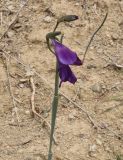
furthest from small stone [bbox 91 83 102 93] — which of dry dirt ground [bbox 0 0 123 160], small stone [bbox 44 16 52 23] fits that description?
small stone [bbox 44 16 52 23]

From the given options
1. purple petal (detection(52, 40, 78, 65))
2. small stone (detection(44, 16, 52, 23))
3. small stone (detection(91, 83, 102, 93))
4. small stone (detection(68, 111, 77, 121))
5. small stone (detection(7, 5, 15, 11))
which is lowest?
small stone (detection(68, 111, 77, 121))

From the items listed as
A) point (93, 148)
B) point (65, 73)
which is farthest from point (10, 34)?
point (65, 73)

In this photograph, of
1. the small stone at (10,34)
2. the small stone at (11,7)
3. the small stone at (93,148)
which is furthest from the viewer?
the small stone at (11,7)

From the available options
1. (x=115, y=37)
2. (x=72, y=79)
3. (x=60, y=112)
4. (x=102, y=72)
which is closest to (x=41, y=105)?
(x=60, y=112)

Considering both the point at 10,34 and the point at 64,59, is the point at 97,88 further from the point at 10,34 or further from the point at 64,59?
the point at 64,59

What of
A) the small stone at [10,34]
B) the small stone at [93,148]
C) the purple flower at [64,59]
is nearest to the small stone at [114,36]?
the small stone at [10,34]

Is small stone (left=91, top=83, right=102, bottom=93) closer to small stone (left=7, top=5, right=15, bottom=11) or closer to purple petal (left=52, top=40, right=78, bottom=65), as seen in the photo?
small stone (left=7, top=5, right=15, bottom=11)

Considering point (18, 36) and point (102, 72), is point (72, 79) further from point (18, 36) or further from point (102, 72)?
point (18, 36)

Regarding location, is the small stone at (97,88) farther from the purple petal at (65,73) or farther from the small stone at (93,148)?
the purple petal at (65,73)

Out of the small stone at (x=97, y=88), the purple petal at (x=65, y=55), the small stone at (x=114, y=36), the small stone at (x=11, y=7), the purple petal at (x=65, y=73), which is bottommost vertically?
the small stone at (x=97, y=88)
